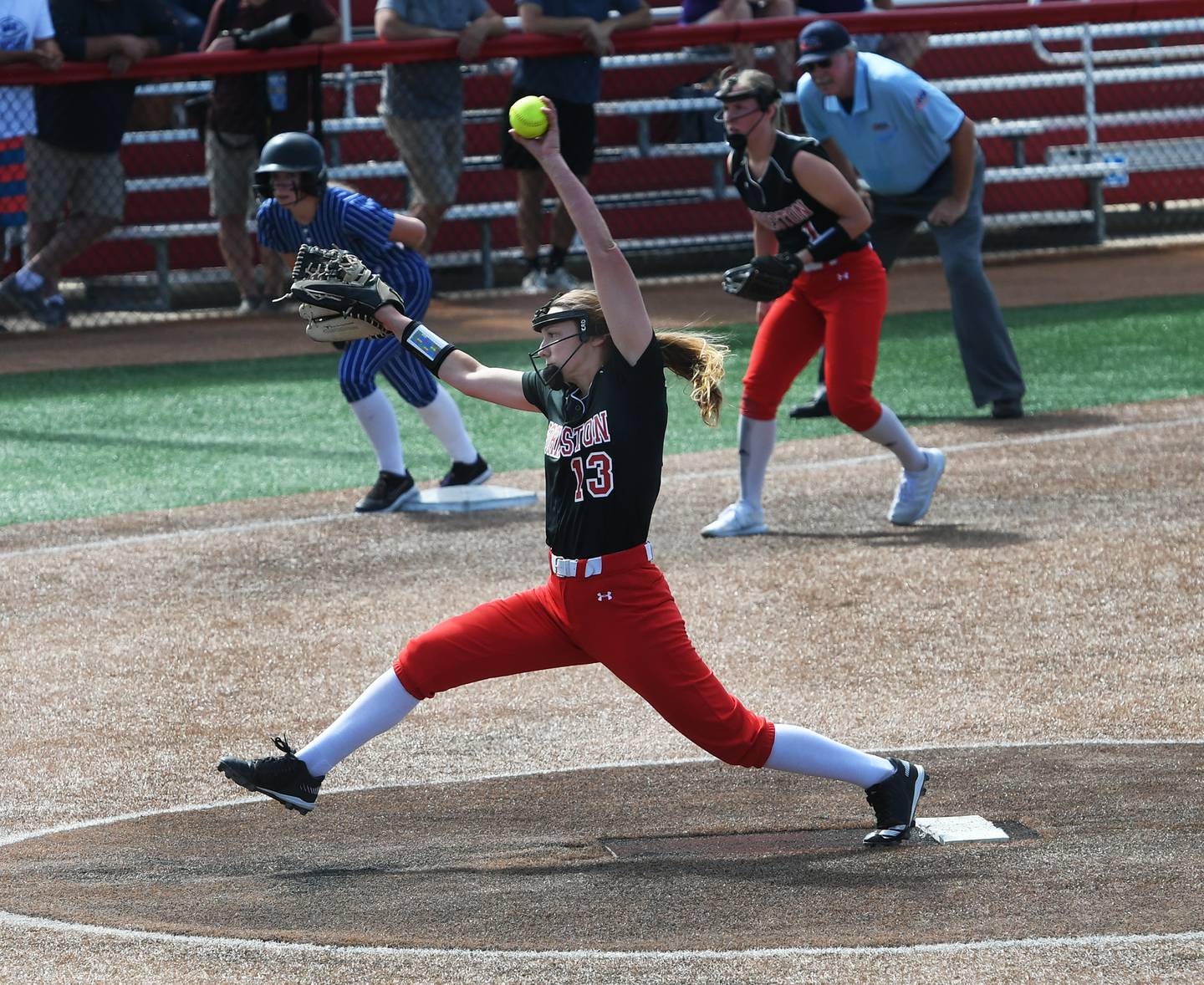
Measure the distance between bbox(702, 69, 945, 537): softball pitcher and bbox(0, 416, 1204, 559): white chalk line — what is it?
125cm

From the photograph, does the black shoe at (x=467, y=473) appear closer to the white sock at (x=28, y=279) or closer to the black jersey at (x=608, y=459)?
the black jersey at (x=608, y=459)

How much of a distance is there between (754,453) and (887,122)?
2.50 meters

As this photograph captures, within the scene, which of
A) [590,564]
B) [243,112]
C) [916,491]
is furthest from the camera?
[243,112]

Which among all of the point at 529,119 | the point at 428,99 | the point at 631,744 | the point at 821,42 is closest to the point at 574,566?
the point at 529,119

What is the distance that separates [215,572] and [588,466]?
3507 millimetres

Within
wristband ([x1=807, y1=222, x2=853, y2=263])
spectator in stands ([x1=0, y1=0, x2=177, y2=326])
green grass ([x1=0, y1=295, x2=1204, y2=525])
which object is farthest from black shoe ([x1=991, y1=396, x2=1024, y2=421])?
spectator in stands ([x1=0, y1=0, x2=177, y2=326])

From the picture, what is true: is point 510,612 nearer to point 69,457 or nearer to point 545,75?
point 69,457

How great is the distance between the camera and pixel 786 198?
24.4ft

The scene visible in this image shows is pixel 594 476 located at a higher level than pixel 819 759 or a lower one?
higher

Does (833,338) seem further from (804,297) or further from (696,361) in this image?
(696,361)

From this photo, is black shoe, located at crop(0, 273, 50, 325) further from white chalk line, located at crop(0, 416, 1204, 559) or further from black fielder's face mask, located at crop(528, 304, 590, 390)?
black fielder's face mask, located at crop(528, 304, 590, 390)

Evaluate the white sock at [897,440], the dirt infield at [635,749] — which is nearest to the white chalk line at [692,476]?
the dirt infield at [635,749]

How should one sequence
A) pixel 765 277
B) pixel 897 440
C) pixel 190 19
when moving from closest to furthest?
1. pixel 765 277
2. pixel 897 440
3. pixel 190 19

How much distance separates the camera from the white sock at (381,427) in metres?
8.45
